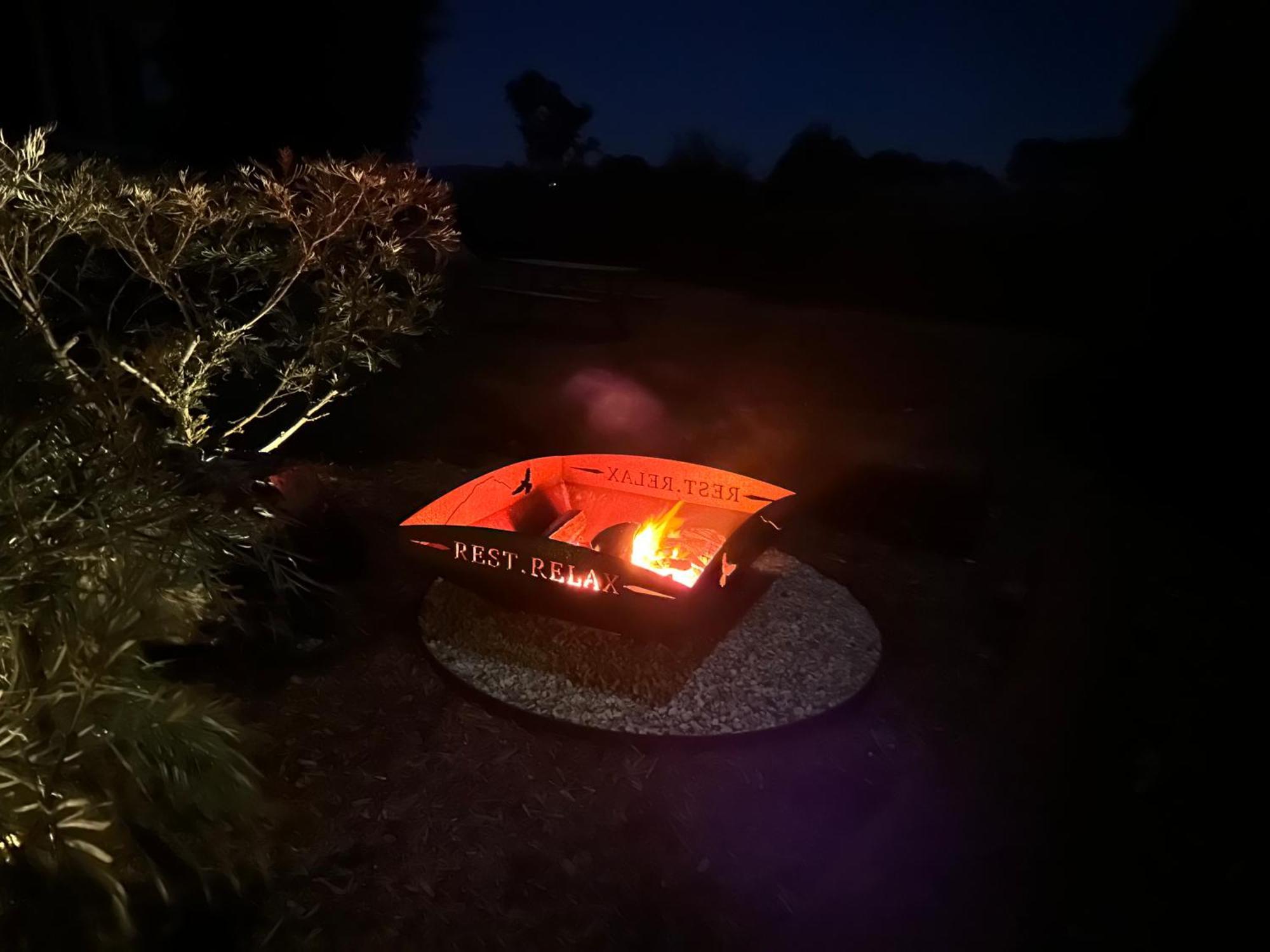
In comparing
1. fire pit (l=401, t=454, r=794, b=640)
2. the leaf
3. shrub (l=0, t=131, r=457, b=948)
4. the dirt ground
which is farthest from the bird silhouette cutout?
the leaf

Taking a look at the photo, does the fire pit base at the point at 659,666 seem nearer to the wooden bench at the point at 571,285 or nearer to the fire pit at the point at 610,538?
the fire pit at the point at 610,538

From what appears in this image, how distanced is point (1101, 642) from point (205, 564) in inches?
160

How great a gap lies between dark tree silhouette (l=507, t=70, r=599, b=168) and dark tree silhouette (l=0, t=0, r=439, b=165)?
48.8 inches

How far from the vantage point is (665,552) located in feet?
12.7

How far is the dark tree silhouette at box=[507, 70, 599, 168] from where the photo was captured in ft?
29.7

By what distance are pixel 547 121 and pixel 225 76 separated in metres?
3.57

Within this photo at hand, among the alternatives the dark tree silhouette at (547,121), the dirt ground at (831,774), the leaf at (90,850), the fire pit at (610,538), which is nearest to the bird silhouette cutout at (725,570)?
the fire pit at (610,538)

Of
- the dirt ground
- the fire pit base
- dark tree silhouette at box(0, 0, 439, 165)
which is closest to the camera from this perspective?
the dirt ground

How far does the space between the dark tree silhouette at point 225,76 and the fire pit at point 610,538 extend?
6195mm

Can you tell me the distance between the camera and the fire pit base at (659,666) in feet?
10.3

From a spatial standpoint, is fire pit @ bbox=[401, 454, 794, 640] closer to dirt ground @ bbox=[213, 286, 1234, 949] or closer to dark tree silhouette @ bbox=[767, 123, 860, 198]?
dirt ground @ bbox=[213, 286, 1234, 949]

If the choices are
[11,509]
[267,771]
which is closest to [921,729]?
[267,771]

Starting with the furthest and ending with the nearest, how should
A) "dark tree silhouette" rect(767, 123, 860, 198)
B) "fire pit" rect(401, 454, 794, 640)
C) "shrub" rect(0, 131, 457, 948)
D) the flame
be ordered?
"dark tree silhouette" rect(767, 123, 860, 198) < the flame < "fire pit" rect(401, 454, 794, 640) < "shrub" rect(0, 131, 457, 948)

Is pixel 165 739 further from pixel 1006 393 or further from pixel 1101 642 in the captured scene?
pixel 1006 393
